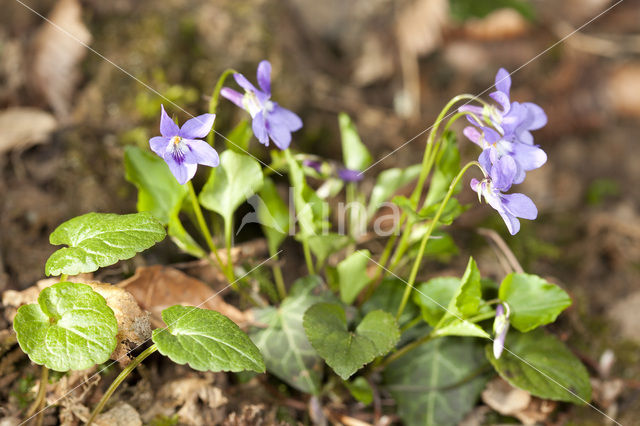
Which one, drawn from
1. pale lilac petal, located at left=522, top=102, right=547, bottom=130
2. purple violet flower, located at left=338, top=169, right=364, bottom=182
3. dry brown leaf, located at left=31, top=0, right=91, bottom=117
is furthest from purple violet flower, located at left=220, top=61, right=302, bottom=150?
dry brown leaf, located at left=31, top=0, right=91, bottom=117

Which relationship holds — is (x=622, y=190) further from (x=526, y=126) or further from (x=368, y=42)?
(x=526, y=126)

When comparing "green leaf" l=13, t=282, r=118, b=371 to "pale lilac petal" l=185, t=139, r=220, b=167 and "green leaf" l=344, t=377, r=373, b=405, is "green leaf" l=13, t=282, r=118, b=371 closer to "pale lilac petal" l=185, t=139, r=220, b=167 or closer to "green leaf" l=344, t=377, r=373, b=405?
"pale lilac petal" l=185, t=139, r=220, b=167

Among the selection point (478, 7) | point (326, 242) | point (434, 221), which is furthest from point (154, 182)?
point (478, 7)

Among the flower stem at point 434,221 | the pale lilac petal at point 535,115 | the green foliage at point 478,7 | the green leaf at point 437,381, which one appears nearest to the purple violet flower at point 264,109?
the flower stem at point 434,221

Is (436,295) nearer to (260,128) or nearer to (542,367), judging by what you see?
(542,367)

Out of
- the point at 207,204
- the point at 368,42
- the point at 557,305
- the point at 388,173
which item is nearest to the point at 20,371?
the point at 207,204

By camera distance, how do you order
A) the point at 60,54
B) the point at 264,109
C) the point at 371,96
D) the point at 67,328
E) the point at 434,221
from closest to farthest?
the point at 67,328, the point at 434,221, the point at 264,109, the point at 60,54, the point at 371,96

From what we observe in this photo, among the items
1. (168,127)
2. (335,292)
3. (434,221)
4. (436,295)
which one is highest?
(168,127)

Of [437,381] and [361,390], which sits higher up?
[361,390]
